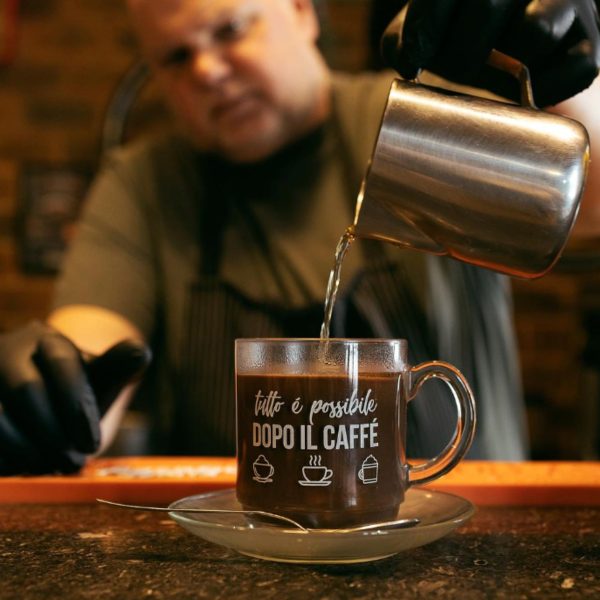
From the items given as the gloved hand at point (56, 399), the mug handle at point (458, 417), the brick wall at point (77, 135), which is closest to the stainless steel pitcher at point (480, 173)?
the mug handle at point (458, 417)

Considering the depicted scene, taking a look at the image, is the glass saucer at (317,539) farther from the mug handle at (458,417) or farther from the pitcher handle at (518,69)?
the pitcher handle at (518,69)

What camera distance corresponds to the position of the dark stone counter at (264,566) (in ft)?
1.84

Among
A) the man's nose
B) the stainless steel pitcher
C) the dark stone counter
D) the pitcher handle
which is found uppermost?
the man's nose

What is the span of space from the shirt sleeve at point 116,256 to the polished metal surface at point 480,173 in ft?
3.30

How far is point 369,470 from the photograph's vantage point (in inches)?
26.7

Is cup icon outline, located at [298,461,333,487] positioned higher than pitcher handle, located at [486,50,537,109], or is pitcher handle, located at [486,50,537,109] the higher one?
pitcher handle, located at [486,50,537,109]

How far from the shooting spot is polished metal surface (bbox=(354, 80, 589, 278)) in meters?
0.72

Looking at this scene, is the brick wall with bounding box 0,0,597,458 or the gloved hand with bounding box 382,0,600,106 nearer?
the gloved hand with bounding box 382,0,600,106

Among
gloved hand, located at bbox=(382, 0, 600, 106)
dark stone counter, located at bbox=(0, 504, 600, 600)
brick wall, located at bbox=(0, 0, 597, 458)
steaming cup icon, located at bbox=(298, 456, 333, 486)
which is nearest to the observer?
dark stone counter, located at bbox=(0, 504, 600, 600)

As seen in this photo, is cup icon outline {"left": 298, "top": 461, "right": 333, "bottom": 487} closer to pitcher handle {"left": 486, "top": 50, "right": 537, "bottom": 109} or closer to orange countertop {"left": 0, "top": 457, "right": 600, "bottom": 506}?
orange countertop {"left": 0, "top": 457, "right": 600, "bottom": 506}

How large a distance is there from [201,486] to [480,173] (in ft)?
1.51

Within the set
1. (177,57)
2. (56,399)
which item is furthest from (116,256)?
(56,399)

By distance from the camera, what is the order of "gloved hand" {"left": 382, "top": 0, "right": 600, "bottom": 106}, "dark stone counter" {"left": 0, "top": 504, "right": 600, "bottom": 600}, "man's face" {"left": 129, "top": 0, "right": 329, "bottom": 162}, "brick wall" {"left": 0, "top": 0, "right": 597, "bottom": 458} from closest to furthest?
"dark stone counter" {"left": 0, "top": 504, "right": 600, "bottom": 600} → "gloved hand" {"left": 382, "top": 0, "right": 600, "bottom": 106} → "man's face" {"left": 129, "top": 0, "right": 329, "bottom": 162} → "brick wall" {"left": 0, "top": 0, "right": 597, "bottom": 458}

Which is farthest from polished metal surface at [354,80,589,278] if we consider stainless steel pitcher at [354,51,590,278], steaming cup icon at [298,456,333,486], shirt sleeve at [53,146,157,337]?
shirt sleeve at [53,146,157,337]
